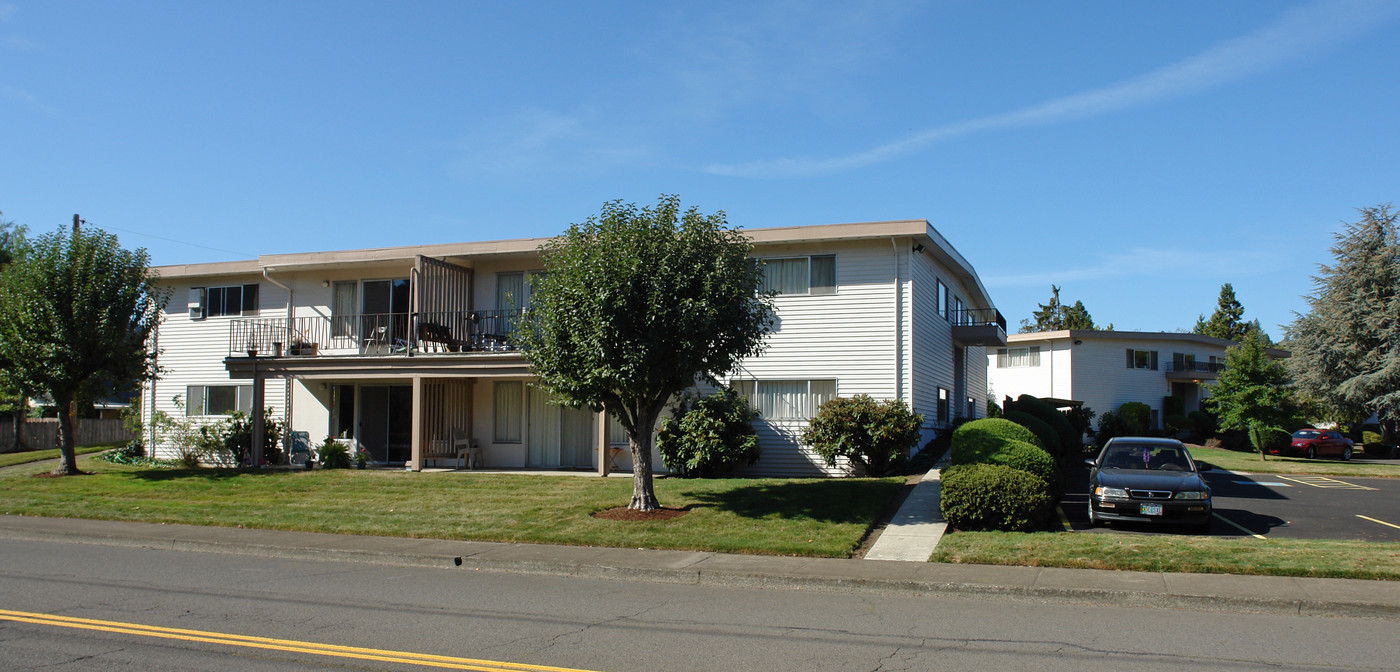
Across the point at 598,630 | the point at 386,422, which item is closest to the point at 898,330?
the point at 386,422

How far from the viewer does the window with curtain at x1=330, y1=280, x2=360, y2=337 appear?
2412 centimetres

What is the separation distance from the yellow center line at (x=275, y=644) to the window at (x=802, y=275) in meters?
14.6

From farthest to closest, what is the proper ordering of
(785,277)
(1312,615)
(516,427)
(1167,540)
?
Answer: (516,427)
(785,277)
(1167,540)
(1312,615)

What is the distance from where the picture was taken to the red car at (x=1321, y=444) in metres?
33.8

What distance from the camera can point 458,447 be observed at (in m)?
22.1

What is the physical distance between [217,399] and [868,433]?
722 inches

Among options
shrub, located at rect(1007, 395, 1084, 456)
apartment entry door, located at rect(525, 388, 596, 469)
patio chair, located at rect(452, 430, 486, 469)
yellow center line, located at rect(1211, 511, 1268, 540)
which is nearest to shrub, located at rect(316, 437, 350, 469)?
patio chair, located at rect(452, 430, 486, 469)

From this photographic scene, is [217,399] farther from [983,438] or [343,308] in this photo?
[983,438]

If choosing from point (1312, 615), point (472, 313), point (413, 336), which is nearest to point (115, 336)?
point (413, 336)

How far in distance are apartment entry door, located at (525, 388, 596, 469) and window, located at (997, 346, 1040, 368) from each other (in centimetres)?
2865

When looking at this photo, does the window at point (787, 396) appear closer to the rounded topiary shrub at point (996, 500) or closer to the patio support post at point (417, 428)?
the patio support post at point (417, 428)

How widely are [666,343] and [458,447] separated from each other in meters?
10.3

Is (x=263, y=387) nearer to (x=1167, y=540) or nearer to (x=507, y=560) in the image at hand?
(x=507, y=560)

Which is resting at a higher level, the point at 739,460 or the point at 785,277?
the point at 785,277
